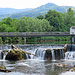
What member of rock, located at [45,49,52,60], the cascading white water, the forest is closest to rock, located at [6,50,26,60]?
rock, located at [45,49,52,60]

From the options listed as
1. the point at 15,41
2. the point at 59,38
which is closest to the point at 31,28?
the point at 15,41

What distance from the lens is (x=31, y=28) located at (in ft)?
303

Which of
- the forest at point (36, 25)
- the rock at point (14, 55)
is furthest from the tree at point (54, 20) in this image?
the rock at point (14, 55)

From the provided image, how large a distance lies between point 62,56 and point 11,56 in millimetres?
12021

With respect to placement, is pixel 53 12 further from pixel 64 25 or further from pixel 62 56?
pixel 62 56

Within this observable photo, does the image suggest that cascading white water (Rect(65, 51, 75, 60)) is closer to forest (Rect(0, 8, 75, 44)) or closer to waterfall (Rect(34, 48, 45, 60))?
waterfall (Rect(34, 48, 45, 60))

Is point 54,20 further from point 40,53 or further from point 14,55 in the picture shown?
point 14,55

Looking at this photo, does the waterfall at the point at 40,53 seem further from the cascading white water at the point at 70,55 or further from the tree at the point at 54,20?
the tree at the point at 54,20

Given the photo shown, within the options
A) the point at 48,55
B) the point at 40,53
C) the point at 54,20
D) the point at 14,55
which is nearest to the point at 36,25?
the point at 54,20

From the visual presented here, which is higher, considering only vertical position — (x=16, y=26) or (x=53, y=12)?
(x=53, y=12)

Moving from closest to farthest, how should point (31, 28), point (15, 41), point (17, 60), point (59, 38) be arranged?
1. point (17, 60)
2. point (15, 41)
3. point (31, 28)
4. point (59, 38)

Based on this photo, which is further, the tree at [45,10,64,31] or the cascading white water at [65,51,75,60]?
the tree at [45,10,64,31]

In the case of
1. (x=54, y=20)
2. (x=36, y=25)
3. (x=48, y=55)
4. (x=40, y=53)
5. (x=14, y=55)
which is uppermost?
(x=54, y=20)

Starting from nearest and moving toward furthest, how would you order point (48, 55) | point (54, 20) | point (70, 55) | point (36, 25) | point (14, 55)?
1. point (14, 55)
2. point (48, 55)
3. point (70, 55)
4. point (36, 25)
5. point (54, 20)
